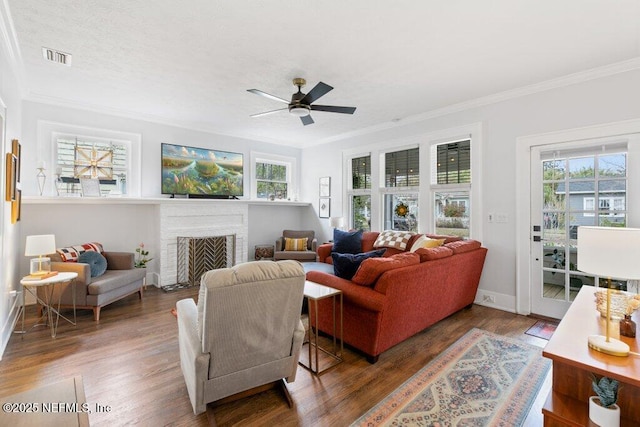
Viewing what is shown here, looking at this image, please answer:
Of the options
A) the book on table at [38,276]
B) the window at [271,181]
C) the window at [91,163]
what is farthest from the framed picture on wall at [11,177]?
the window at [271,181]

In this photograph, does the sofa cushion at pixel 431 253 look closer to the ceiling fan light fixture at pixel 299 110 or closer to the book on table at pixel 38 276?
the ceiling fan light fixture at pixel 299 110

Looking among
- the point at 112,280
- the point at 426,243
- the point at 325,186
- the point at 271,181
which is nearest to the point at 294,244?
the point at 325,186

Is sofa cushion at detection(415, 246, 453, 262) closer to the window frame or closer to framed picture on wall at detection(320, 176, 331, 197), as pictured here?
framed picture on wall at detection(320, 176, 331, 197)

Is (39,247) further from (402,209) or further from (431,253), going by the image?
(402,209)

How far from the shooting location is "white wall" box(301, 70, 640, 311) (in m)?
3.18

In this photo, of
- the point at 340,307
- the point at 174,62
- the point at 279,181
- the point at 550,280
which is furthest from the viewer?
the point at 279,181

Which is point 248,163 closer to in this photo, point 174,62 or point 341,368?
point 174,62

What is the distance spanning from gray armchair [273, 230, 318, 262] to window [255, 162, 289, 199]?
3.12 ft

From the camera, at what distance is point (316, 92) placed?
3.06 metres

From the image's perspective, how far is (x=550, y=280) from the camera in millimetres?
3605

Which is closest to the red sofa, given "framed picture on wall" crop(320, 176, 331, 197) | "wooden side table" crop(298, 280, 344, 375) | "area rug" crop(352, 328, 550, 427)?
"wooden side table" crop(298, 280, 344, 375)

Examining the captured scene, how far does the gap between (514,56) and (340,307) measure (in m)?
2.99

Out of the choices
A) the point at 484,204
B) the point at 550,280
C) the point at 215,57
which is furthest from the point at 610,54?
the point at 215,57

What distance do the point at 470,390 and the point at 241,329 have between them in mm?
1748
